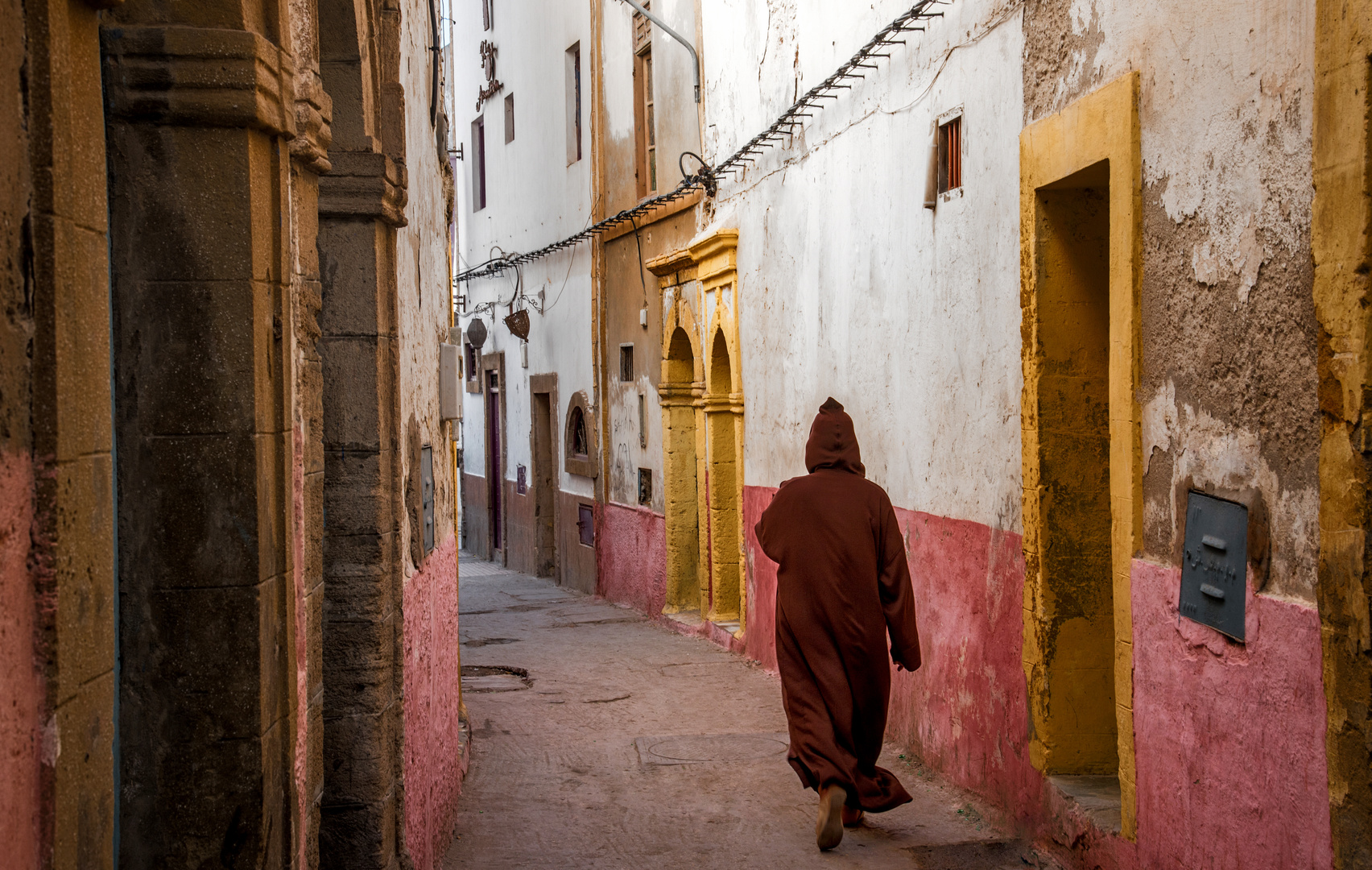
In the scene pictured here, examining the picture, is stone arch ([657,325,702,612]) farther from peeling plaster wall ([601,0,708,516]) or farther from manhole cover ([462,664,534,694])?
manhole cover ([462,664,534,694])

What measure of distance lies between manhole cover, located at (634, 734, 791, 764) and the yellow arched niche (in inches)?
119

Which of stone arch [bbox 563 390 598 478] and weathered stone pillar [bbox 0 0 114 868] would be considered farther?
stone arch [bbox 563 390 598 478]

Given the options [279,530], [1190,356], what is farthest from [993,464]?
[279,530]

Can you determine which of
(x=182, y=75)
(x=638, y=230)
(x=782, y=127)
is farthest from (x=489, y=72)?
(x=182, y=75)

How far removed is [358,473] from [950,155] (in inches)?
145

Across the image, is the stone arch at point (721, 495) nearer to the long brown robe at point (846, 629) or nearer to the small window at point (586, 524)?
the small window at point (586, 524)

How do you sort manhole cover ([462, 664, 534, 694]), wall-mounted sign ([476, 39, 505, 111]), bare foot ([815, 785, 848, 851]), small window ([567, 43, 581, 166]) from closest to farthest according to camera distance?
bare foot ([815, 785, 848, 851]) < manhole cover ([462, 664, 534, 694]) < small window ([567, 43, 581, 166]) < wall-mounted sign ([476, 39, 505, 111])

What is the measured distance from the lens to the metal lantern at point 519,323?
1836 cm

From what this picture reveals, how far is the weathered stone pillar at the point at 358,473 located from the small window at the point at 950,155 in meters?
3.13

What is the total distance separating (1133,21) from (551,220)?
13303 millimetres

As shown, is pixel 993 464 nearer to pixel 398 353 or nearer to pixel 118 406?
pixel 398 353

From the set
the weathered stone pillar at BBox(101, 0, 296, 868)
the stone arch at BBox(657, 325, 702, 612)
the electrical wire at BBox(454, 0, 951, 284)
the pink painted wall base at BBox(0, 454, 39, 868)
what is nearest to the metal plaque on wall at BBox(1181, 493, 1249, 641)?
the weathered stone pillar at BBox(101, 0, 296, 868)

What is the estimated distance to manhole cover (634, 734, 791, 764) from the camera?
764 centimetres

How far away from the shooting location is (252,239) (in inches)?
117
